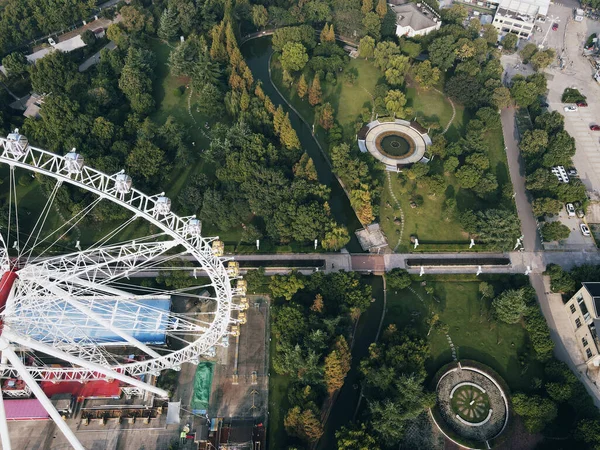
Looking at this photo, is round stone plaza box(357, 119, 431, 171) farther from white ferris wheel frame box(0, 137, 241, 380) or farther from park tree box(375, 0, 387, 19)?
white ferris wheel frame box(0, 137, 241, 380)

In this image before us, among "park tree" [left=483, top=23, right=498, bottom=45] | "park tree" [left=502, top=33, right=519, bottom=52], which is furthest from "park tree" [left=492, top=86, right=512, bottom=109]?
"park tree" [left=502, top=33, right=519, bottom=52]

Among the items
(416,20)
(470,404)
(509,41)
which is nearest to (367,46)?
(416,20)

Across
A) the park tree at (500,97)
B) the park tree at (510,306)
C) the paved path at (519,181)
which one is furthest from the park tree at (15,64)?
the park tree at (510,306)

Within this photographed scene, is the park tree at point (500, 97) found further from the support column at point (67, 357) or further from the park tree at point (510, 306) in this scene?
the support column at point (67, 357)

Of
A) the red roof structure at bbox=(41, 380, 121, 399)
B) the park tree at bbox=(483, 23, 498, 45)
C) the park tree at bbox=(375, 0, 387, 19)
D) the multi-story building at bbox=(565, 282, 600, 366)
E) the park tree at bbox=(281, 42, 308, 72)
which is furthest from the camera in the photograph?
the park tree at bbox=(483, 23, 498, 45)

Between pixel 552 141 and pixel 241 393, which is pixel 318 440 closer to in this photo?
pixel 241 393

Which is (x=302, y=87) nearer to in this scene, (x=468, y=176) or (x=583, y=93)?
(x=468, y=176)

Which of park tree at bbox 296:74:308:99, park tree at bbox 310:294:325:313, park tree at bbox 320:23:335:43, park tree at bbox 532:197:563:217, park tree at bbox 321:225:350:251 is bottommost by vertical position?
park tree at bbox 310:294:325:313
